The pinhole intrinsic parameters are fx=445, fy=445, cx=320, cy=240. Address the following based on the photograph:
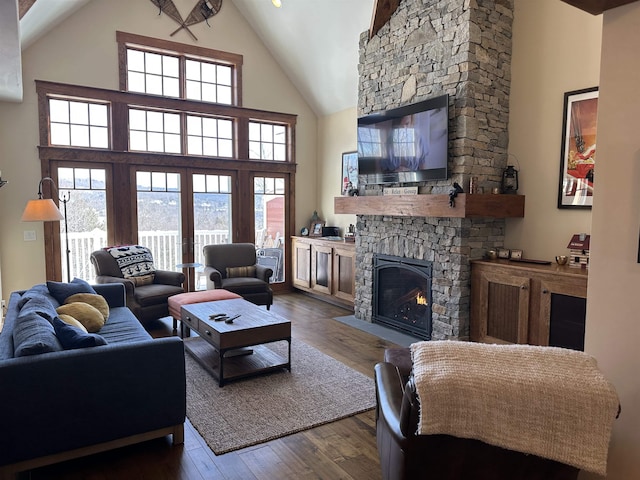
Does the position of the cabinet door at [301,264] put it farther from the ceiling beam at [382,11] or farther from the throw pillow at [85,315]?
the throw pillow at [85,315]

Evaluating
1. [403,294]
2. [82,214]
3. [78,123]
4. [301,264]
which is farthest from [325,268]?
[78,123]

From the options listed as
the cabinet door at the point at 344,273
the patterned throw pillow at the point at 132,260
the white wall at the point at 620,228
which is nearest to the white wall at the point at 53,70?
the patterned throw pillow at the point at 132,260

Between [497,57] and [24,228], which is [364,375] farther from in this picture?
[24,228]

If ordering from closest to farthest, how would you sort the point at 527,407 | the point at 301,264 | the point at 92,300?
the point at 527,407
the point at 92,300
the point at 301,264

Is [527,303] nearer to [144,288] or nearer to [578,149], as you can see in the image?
[578,149]

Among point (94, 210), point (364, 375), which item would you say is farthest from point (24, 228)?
point (364, 375)

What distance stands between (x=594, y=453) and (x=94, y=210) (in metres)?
6.03

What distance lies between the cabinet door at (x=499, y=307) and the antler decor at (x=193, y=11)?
5185 mm

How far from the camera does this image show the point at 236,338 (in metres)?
3.55

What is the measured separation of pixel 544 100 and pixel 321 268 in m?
3.72

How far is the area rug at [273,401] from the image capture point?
2908 millimetres

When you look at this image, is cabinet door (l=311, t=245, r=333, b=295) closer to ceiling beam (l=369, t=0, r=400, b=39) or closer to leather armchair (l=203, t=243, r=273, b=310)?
leather armchair (l=203, t=243, r=273, b=310)

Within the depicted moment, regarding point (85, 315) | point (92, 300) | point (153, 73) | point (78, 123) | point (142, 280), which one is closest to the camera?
point (85, 315)

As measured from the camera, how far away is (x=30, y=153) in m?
5.48
